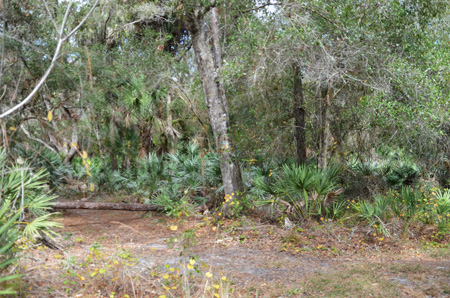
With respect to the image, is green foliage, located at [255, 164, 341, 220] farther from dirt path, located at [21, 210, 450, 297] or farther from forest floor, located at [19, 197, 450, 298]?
dirt path, located at [21, 210, 450, 297]

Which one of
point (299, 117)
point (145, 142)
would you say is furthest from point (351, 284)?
point (145, 142)

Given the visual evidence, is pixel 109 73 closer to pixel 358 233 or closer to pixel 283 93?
pixel 283 93

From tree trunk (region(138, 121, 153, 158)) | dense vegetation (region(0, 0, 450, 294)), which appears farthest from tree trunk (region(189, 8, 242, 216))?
tree trunk (region(138, 121, 153, 158))

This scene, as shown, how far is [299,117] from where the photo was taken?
480 inches

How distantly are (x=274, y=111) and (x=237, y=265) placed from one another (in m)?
6.58

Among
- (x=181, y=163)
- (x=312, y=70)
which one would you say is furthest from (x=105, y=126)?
(x=312, y=70)

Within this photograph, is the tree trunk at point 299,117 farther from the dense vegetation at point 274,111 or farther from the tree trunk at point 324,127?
the tree trunk at point 324,127

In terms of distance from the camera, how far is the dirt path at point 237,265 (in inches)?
195

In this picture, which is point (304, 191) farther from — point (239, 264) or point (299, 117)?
Answer: point (299, 117)

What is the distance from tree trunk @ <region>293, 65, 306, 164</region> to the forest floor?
323 cm

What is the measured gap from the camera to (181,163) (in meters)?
12.9

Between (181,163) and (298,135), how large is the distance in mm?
3685

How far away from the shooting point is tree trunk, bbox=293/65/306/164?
470 inches

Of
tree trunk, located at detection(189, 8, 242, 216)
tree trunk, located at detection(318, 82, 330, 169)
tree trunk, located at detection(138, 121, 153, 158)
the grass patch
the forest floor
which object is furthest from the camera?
tree trunk, located at detection(138, 121, 153, 158)
